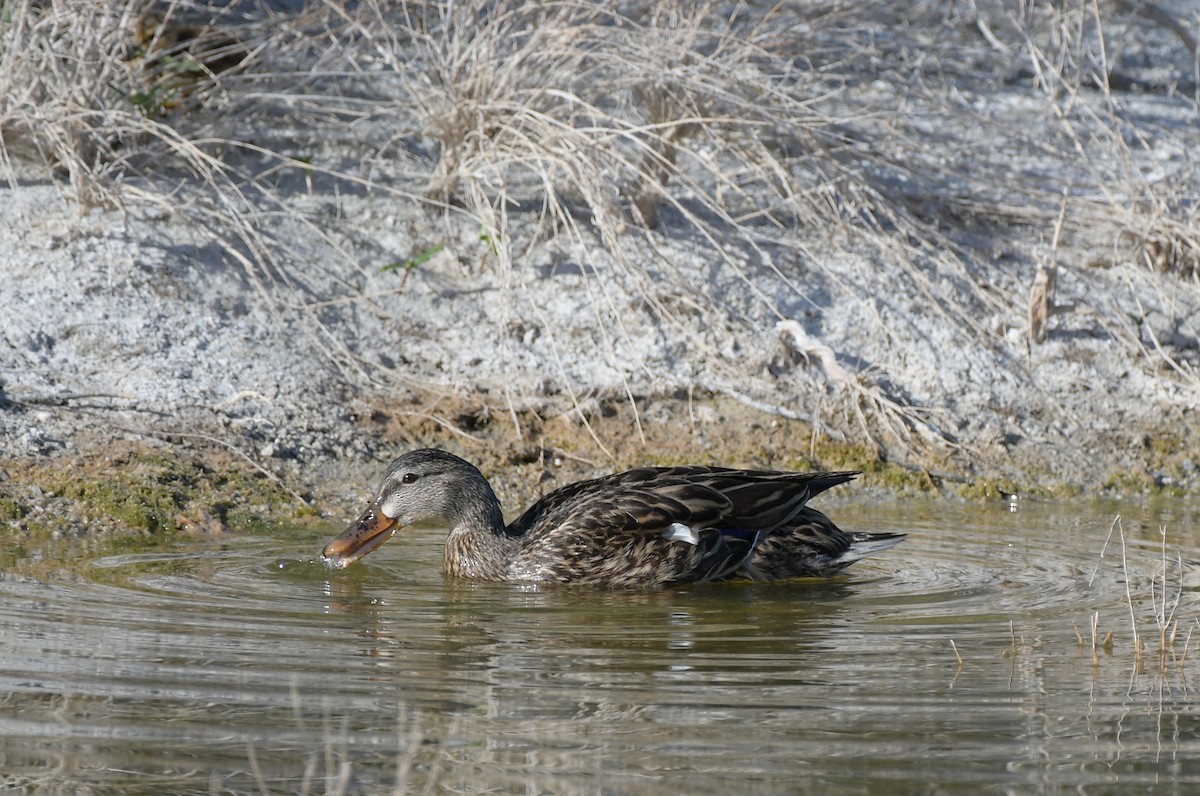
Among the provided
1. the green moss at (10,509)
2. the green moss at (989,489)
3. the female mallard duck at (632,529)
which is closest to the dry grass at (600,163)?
the green moss at (989,489)

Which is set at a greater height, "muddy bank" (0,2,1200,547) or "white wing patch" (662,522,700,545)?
"muddy bank" (0,2,1200,547)

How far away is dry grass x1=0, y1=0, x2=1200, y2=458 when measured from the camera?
9.45 m

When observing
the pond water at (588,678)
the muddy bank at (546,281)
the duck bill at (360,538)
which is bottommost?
the pond water at (588,678)

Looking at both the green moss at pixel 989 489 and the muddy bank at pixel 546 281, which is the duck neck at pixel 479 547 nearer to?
the muddy bank at pixel 546 281

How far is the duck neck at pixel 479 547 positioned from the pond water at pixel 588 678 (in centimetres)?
13

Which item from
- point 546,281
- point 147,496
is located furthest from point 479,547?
point 546,281

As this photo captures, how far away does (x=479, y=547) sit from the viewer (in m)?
7.29

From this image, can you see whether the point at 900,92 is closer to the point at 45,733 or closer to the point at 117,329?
the point at 117,329

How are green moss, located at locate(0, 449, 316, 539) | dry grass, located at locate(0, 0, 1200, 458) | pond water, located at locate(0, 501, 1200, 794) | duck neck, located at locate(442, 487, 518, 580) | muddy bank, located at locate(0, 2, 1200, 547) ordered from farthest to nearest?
1. dry grass, located at locate(0, 0, 1200, 458)
2. muddy bank, located at locate(0, 2, 1200, 547)
3. green moss, located at locate(0, 449, 316, 539)
4. duck neck, located at locate(442, 487, 518, 580)
5. pond water, located at locate(0, 501, 1200, 794)

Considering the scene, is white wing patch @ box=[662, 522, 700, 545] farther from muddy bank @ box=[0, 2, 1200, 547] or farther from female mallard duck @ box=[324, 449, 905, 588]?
muddy bank @ box=[0, 2, 1200, 547]

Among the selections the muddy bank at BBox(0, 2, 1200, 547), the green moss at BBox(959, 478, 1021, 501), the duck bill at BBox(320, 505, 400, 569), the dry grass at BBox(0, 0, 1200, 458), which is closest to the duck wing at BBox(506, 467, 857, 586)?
the duck bill at BBox(320, 505, 400, 569)

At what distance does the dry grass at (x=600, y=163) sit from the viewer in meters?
9.45

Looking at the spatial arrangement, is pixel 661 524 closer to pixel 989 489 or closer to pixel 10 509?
pixel 989 489

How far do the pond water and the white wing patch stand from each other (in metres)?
0.22
